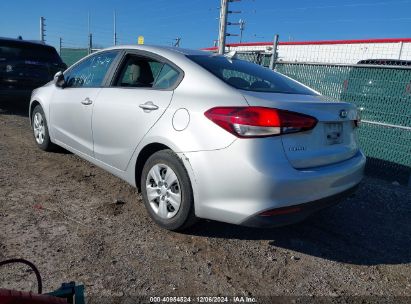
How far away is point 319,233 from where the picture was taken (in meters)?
3.57

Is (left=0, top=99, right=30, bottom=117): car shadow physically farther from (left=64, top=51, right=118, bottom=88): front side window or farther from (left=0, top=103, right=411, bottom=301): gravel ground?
(left=0, top=103, right=411, bottom=301): gravel ground

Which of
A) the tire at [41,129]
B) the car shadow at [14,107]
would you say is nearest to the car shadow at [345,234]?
the tire at [41,129]

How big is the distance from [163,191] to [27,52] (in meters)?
6.62

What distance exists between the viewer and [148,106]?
10.9ft

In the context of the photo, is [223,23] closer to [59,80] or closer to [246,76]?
[59,80]

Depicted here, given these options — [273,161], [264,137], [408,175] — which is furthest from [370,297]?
[408,175]

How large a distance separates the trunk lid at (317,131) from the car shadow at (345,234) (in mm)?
786

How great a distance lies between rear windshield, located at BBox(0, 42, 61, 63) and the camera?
26.0 feet

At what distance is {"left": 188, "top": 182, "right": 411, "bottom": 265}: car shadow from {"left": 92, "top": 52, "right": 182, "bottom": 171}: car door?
1017 millimetres

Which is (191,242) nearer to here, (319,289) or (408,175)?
(319,289)

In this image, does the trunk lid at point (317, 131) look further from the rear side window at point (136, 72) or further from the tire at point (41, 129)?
the tire at point (41, 129)

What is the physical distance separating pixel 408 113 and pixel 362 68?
1.09 m

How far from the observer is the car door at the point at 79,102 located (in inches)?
162

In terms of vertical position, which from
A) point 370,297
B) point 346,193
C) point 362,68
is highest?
point 362,68
